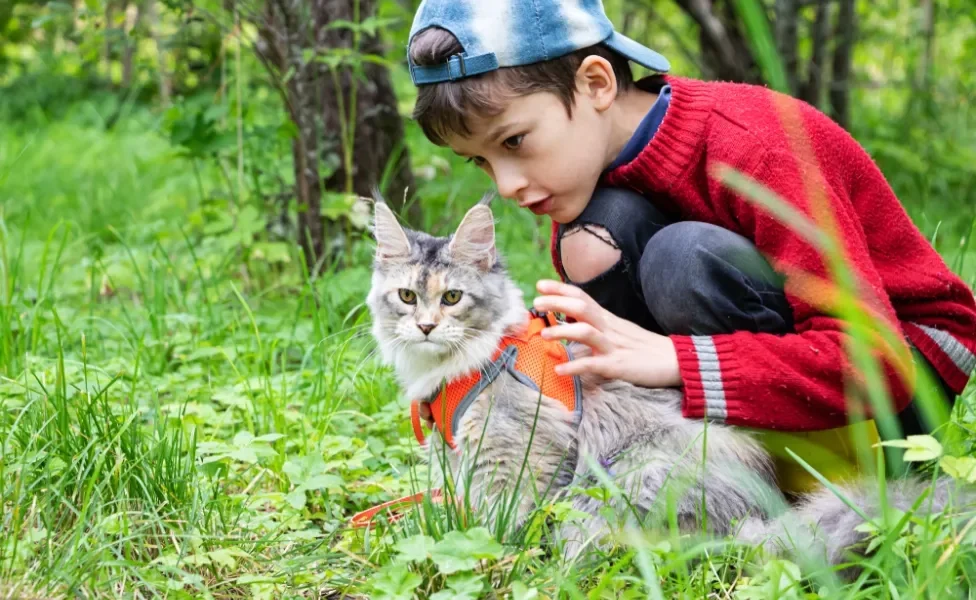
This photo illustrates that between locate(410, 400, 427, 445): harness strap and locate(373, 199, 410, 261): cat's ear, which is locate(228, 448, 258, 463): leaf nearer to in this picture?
locate(410, 400, 427, 445): harness strap

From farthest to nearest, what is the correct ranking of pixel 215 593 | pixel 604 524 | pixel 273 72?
1. pixel 273 72
2. pixel 604 524
3. pixel 215 593

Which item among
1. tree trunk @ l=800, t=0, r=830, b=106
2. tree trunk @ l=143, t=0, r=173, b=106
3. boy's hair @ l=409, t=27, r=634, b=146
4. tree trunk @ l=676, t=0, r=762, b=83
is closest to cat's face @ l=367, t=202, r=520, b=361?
boy's hair @ l=409, t=27, r=634, b=146

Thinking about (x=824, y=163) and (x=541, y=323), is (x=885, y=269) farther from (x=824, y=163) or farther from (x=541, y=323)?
(x=541, y=323)

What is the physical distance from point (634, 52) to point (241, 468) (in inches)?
60.5

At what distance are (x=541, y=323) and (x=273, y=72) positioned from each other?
200 cm

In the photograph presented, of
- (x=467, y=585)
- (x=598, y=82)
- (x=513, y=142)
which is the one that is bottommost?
(x=467, y=585)

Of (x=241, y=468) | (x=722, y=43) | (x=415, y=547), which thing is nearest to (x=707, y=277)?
(x=415, y=547)

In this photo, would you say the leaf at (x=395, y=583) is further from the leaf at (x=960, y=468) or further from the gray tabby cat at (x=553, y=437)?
the leaf at (x=960, y=468)

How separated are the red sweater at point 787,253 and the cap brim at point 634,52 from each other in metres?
0.06

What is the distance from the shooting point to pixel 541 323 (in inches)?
92.5

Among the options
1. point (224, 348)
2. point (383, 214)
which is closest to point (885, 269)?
point (383, 214)

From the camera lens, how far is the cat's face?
2279 millimetres

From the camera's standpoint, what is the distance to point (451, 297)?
2357mm

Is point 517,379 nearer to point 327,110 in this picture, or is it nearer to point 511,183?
point 511,183
